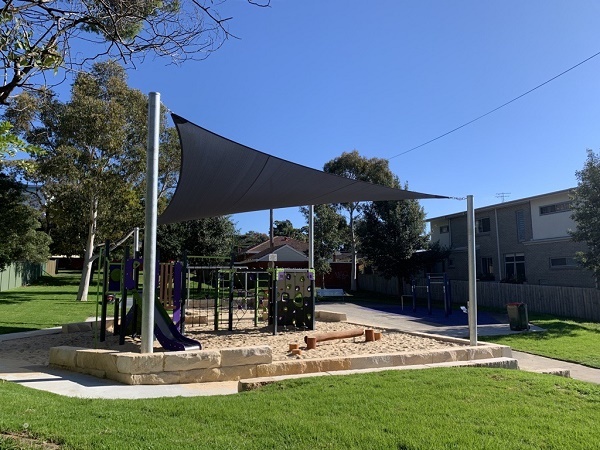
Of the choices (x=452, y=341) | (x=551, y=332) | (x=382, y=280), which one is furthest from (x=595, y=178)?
(x=382, y=280)

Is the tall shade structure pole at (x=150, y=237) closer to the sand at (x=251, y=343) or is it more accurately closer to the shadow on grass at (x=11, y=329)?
the sand at (x=251, y=343)

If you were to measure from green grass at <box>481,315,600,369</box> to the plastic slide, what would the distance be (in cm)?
757

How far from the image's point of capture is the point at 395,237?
3069cm

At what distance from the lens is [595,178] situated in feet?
54.5

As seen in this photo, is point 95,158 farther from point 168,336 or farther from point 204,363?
point 204,363

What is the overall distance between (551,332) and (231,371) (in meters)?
10.9

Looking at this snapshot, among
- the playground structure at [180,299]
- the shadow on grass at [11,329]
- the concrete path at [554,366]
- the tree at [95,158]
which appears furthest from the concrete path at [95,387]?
the tree at [95,158]

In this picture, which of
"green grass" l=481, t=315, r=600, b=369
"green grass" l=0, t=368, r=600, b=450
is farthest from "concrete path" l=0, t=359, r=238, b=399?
"green grass" l=481, t=315, r=600, b=369

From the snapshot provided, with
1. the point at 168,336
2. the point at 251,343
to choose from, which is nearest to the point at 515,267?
the point at 251,343

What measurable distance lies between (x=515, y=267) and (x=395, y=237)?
731 cm

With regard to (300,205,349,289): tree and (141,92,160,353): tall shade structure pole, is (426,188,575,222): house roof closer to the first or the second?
(300,205,349,289): tree

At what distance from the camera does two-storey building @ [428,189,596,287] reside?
2312 centimetres

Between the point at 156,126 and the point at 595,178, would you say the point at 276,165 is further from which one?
the point at 595,178

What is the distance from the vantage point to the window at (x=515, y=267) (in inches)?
1019
